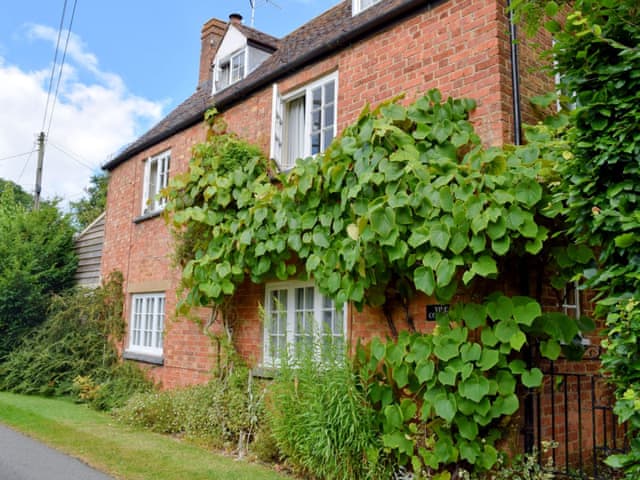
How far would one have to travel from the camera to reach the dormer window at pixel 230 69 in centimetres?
1225

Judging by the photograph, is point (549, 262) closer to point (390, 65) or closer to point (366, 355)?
point (366, 355)

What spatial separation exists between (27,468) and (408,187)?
223 inches

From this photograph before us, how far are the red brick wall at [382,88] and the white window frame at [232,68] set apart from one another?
1615mm

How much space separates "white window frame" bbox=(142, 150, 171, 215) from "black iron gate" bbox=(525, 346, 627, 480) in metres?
9.21

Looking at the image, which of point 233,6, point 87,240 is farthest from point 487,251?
point 87,240

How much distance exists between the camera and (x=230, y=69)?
41.6 feet

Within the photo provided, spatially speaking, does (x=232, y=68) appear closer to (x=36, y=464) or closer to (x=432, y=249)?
(x=432, y=249)

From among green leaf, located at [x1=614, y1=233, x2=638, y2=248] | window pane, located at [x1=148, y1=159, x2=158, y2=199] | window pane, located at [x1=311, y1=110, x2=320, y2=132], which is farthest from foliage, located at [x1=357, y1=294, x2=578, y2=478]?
Answer: window pane, located at [x1=148, y1=159, x2=158, y2=199]

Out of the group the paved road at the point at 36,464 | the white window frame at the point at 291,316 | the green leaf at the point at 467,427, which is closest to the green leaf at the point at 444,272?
the green leaf at the point at 467,427

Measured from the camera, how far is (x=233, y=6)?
45.1ft

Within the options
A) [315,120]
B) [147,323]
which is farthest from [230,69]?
[147,323]

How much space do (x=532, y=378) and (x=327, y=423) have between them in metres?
2.23

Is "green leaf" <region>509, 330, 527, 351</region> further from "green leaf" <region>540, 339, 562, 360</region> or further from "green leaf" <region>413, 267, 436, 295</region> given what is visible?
"green leaf" <region>413, 267, 436, 295</region>

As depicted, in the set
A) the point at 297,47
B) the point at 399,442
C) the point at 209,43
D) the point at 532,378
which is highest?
the point at 209,43
